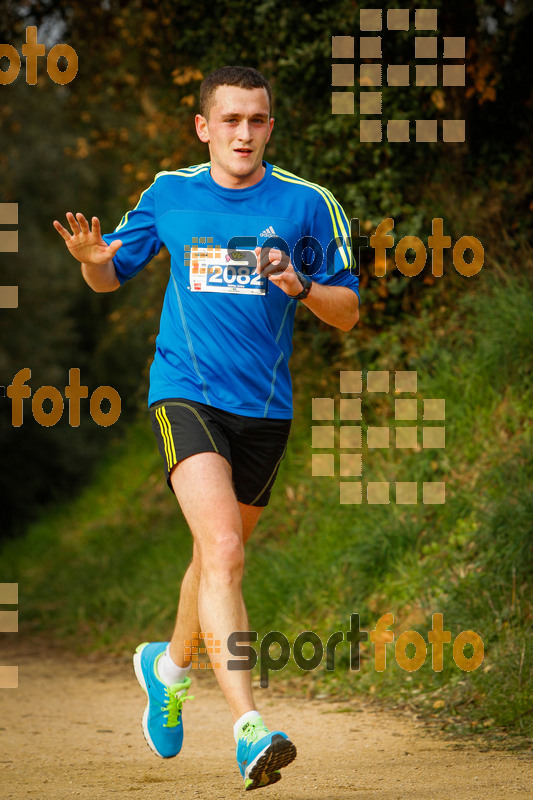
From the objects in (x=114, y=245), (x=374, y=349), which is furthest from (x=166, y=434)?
(x=374, y=349)

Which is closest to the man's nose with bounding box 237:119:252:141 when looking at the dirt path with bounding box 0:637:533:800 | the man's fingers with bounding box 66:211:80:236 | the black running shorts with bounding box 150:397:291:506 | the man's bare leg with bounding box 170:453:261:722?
the man's fingers with bounding box 66:211:80:236

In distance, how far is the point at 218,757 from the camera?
4.75 metres

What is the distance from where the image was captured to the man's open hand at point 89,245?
394cm

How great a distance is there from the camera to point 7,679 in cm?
739

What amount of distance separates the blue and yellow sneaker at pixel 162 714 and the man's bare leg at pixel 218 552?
765mm

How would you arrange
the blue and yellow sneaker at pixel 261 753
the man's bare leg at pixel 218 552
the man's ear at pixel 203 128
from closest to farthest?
the blue and yellow sneaker at pixel 261 753
the man's bare leg at pixel 218 552
the man's ear at pixel 203 128

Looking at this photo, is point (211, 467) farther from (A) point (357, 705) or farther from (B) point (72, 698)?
(B) point (72, 698)

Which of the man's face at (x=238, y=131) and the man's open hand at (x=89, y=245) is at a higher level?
the man's face at (x=238, y=131)

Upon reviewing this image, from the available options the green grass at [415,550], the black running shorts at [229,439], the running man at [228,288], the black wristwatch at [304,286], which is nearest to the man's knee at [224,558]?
the running man at [228,288]

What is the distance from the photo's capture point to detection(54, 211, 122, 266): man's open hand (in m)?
3.94

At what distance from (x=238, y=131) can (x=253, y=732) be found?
223cm

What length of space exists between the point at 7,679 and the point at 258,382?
4420 millimetres

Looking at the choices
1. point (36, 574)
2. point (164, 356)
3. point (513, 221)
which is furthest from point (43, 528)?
point (164, 356)

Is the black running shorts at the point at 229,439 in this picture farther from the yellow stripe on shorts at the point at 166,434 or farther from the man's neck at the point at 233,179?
the man's neck at the point at 233,179
